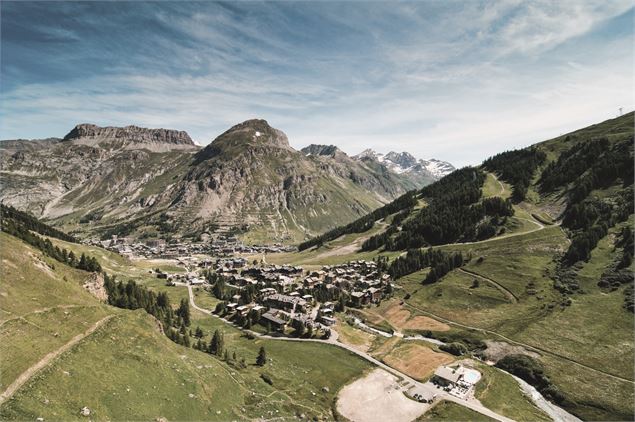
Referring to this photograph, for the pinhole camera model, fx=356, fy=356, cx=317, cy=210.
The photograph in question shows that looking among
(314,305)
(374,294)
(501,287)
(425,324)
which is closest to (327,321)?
(314,305)

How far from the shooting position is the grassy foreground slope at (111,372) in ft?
140

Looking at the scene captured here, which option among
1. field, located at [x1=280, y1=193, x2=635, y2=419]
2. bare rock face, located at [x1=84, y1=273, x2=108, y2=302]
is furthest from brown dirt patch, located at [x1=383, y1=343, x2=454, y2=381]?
bare rock face, located at [x1=84, y1=273, x2=108, y2=302]

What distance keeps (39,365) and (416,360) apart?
88.9 meters

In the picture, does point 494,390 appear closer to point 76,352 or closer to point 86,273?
point 76,352

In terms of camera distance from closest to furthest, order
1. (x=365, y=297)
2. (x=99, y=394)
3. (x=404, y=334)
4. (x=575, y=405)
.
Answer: (x=99, y=394)
(x=575, y=405)
(x=404, y=334)
(x=365, y=297)

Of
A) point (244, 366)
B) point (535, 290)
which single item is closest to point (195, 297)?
point (244, 366)

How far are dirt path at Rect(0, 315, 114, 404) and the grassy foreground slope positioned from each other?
377mm

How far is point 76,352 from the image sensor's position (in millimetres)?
50375

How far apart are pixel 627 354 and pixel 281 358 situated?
91.8m

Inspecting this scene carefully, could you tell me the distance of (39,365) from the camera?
147ft

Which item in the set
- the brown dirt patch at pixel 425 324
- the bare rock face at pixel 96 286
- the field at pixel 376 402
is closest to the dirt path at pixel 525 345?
the brown dirt patch at pixel 425 324

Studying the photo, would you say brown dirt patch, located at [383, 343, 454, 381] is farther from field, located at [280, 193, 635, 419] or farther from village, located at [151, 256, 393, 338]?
village, located at [151, 256, 393, 338]

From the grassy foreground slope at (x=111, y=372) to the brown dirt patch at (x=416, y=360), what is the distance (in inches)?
638

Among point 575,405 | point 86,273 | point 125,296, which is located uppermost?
point 86,273
